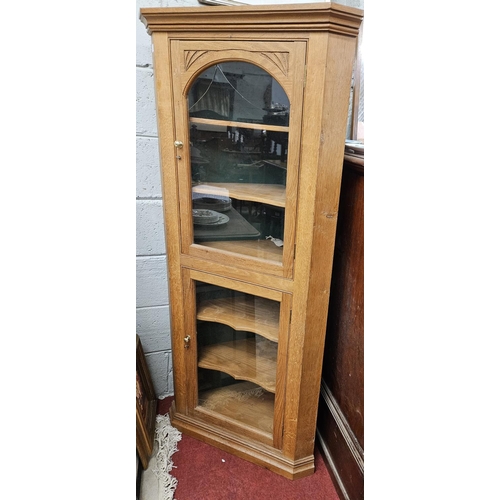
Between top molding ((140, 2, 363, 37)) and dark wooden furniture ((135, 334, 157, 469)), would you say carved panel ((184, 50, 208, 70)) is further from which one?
dark wooden furniture ((135, 334, 157, 469))

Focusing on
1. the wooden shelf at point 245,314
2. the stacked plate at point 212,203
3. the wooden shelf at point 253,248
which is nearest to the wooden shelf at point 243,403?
the wooden shelf at point 245,314

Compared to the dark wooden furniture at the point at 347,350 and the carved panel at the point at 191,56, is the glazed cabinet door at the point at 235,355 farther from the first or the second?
the carved panel at the point at 191,56

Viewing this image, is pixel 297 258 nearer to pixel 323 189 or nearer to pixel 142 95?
pixel 323 189

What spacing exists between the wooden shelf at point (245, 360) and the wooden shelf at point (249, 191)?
455 millimetres

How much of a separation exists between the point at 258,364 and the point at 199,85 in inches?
33.5

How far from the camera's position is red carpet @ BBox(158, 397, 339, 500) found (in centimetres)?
114

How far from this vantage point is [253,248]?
3.53 ft

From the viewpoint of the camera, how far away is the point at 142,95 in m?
1.18

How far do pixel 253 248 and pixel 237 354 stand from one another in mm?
406

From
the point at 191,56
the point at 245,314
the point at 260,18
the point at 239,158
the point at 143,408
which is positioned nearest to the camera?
the point at 260,18

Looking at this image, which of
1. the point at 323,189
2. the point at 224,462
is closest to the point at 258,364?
the point at 224,462

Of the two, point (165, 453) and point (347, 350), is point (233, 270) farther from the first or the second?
point (165, 453)

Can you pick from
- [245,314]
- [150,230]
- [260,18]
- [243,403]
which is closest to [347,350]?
[245,314]
